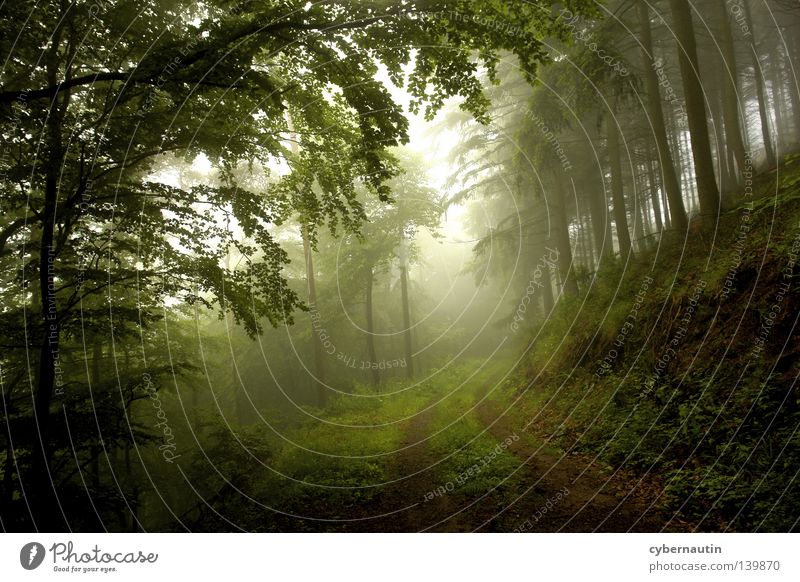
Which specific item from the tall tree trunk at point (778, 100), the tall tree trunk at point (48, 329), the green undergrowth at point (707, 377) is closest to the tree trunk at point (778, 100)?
the tall tree trunk at point (778, 100)

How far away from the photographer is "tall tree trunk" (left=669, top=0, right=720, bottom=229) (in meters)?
8.80

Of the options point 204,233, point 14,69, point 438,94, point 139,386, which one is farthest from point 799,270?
point 14,69

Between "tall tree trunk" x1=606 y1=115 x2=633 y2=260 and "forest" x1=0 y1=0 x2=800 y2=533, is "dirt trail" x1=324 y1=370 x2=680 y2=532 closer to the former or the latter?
"forest" x1=0 y1=0 x2=800 y2=533

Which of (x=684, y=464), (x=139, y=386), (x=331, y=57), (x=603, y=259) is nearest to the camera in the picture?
(x=331, y=57)

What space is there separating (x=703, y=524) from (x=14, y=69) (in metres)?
11.7

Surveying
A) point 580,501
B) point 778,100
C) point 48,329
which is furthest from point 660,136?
point 778,100

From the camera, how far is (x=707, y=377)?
6.30 m

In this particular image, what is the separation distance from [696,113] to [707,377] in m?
6.84

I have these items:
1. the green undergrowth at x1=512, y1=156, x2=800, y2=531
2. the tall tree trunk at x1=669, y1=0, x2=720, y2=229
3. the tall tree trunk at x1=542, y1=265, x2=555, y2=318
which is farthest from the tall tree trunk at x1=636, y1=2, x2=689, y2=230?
the tall tree trunk at x1=542, y1=265, x2=555, y2=318

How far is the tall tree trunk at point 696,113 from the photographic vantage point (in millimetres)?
8805

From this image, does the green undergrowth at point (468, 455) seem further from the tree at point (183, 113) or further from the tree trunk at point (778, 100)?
the tree trunk at point (778, 100)

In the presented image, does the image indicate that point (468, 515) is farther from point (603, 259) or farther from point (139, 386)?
point (603, 259)

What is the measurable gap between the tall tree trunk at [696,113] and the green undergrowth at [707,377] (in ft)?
1.72

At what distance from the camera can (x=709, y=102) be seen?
19.3m
